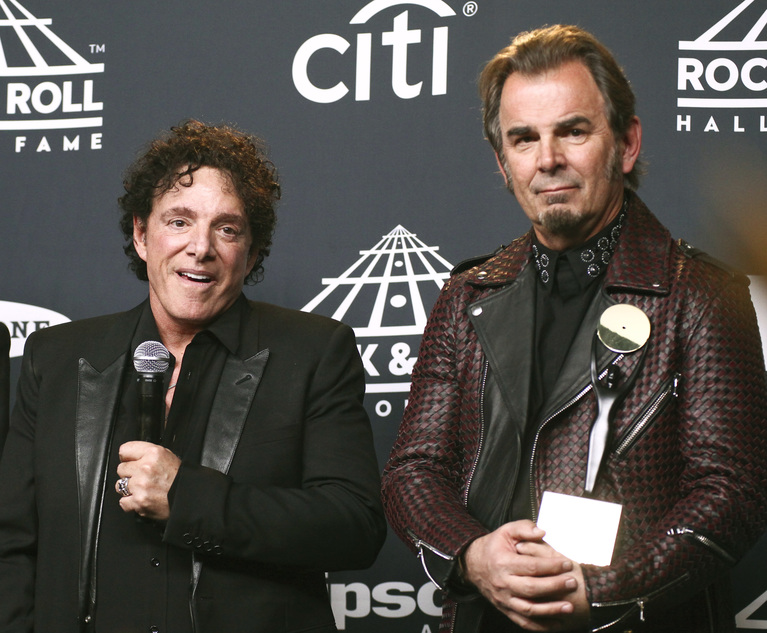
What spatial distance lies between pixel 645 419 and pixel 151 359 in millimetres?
1036

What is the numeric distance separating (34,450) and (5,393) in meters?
0.34

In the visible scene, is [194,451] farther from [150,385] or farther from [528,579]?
[528,579]

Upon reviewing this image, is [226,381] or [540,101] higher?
[540,101]

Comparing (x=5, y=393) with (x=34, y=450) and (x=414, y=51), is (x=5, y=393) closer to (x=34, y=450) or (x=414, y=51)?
(x=34, y=450)

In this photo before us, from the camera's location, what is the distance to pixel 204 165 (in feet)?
9.04

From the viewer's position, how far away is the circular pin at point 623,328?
209 centimetres

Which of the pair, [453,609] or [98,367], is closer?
[453,609]

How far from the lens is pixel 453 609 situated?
7.26 ft

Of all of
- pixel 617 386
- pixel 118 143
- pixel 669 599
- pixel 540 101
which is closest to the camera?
pixel 669 599

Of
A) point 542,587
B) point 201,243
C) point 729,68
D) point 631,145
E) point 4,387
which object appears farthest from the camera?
point 729,68

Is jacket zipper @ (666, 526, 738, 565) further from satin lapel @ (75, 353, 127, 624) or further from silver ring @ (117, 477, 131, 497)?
satin lapel @ (75, 353, 127, 624)

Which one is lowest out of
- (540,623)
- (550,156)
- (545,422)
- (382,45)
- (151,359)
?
(540,623)

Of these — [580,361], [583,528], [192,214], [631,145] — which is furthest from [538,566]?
[192,214]

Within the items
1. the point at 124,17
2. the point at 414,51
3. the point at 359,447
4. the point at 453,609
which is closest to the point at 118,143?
the point at 124,17
